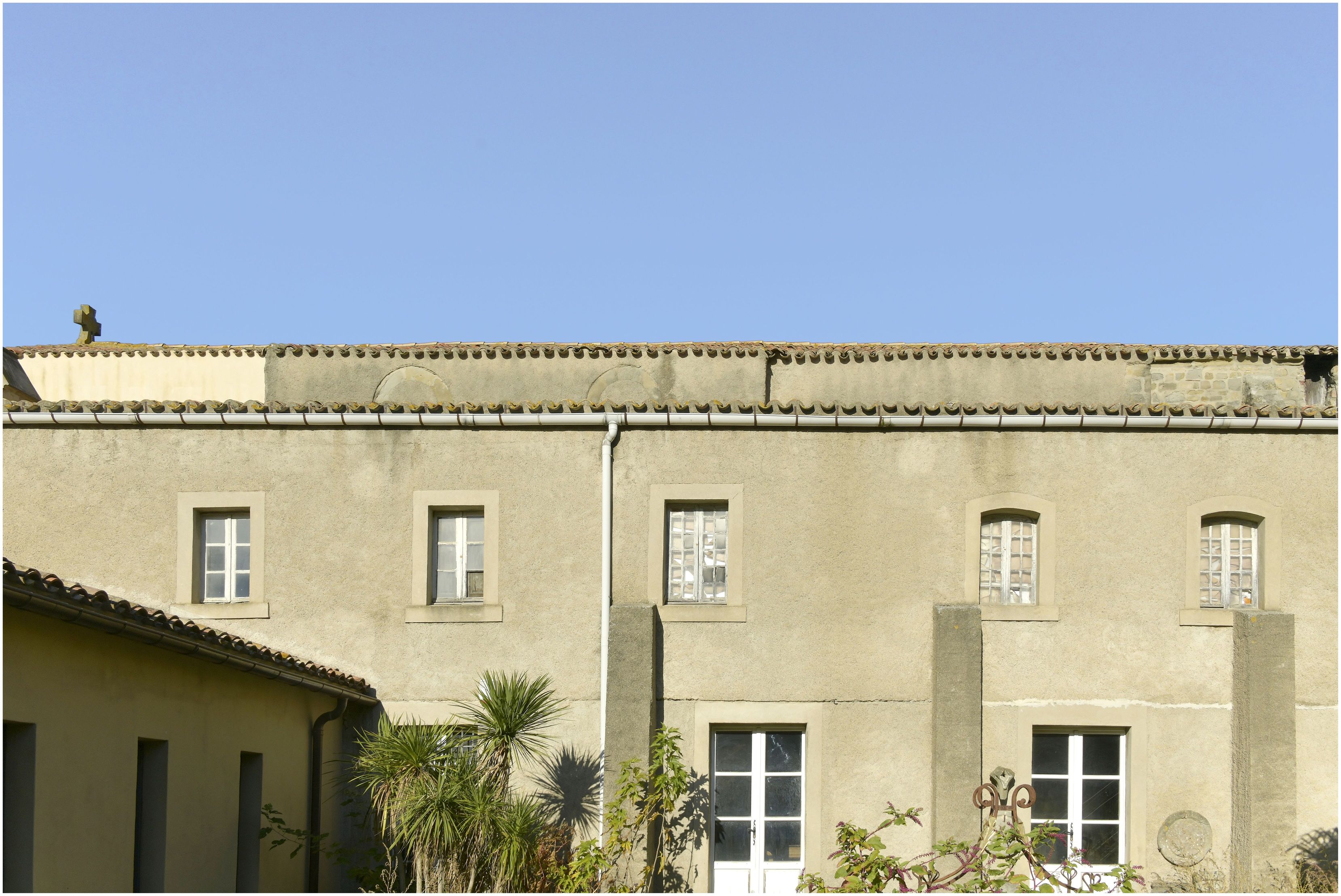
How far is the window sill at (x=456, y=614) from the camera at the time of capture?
14062 mm

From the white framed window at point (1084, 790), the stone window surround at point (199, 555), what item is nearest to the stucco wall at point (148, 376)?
the stone window surround at point (199, 555)

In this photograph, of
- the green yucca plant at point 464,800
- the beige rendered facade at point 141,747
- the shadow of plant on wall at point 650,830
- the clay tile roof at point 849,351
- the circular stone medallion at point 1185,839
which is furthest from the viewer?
the clay tile roof at point 849,351

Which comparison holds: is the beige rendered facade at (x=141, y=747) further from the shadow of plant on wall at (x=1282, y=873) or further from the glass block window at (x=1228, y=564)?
the glass block window at (x=1228, y=564)

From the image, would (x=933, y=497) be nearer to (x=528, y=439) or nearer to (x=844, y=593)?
(x=844, y=593)

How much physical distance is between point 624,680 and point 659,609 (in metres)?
0.91

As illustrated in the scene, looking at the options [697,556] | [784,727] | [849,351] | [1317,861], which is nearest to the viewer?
[1317,861]

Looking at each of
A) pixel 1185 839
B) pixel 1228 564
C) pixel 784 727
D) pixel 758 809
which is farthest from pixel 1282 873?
pixel 758 809

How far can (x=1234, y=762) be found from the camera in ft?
44.5

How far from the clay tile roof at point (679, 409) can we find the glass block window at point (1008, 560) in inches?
49.7

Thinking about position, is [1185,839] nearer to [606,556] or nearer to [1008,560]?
[1008,560]

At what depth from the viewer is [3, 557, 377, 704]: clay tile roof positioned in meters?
7.74

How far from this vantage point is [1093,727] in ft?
45.1

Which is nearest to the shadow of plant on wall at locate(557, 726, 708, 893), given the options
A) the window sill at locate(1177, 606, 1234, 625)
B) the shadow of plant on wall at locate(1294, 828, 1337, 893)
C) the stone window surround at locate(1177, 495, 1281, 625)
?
the window sill at locate(1177, 606, 1234, 625)

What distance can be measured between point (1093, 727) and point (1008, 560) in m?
1.98
